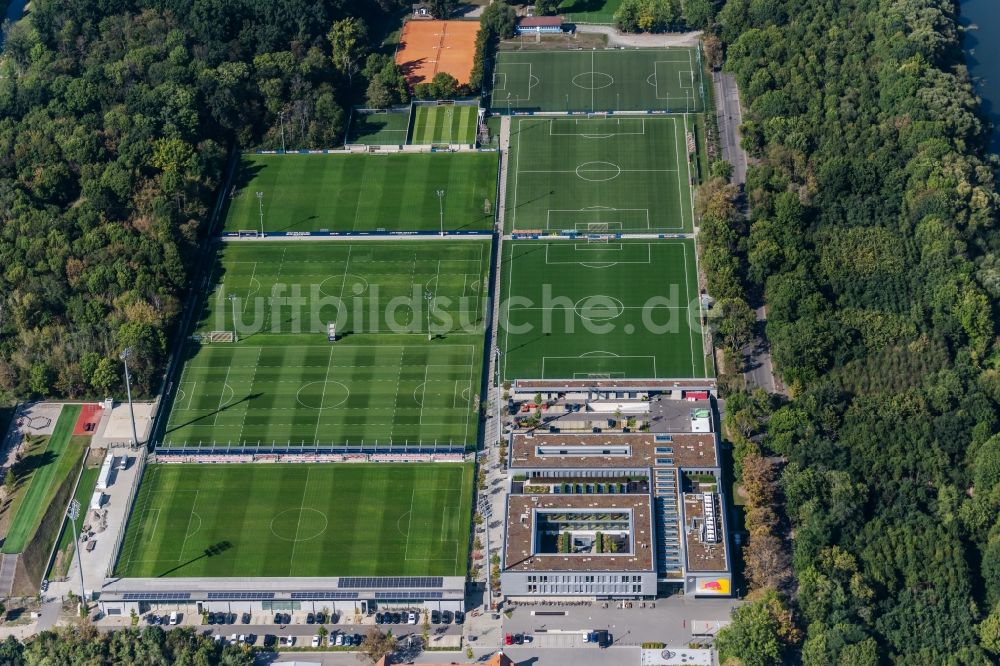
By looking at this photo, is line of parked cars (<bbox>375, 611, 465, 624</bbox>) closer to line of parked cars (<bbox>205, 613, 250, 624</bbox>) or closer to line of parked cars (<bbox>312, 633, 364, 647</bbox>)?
line of parked cars (<bbox>312, 633, 364, 647</bbox>)

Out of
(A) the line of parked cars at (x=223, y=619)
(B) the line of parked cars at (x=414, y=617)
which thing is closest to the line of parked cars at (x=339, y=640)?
(B) the line of parked cars at (x=414, y=617)

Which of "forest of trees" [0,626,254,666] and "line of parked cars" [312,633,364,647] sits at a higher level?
"forest of trees" [0,626,254,666]

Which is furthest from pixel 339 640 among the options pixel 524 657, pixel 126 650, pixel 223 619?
pixel 126 650

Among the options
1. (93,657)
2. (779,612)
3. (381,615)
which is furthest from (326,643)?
(779,612)

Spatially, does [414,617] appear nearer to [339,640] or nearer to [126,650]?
[339,640]

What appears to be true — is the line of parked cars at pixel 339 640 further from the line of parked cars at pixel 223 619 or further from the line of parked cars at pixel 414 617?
the line of parked cars at pixel 223 619

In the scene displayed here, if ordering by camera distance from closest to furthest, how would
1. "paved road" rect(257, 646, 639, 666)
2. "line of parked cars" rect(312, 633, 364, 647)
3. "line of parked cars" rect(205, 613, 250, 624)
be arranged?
"paved road" rect(257, 646, 639, 666), "line of parked cars" rect(312, 633, 364, 647), "line of parked cars" rect(205, 613, 250, 624)

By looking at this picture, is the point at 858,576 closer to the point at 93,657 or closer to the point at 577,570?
the point at 577,570

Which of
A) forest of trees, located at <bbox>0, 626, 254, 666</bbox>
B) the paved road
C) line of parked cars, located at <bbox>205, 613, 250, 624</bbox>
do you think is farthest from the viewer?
line of parked cars, located at <bbox>205, 613, 250, 624</bbox>

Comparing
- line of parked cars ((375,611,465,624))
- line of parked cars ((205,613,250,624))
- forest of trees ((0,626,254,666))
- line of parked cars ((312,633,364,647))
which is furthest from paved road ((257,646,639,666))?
line of parked cars ((205,613,250,624))

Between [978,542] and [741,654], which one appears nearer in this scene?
[741,654]
